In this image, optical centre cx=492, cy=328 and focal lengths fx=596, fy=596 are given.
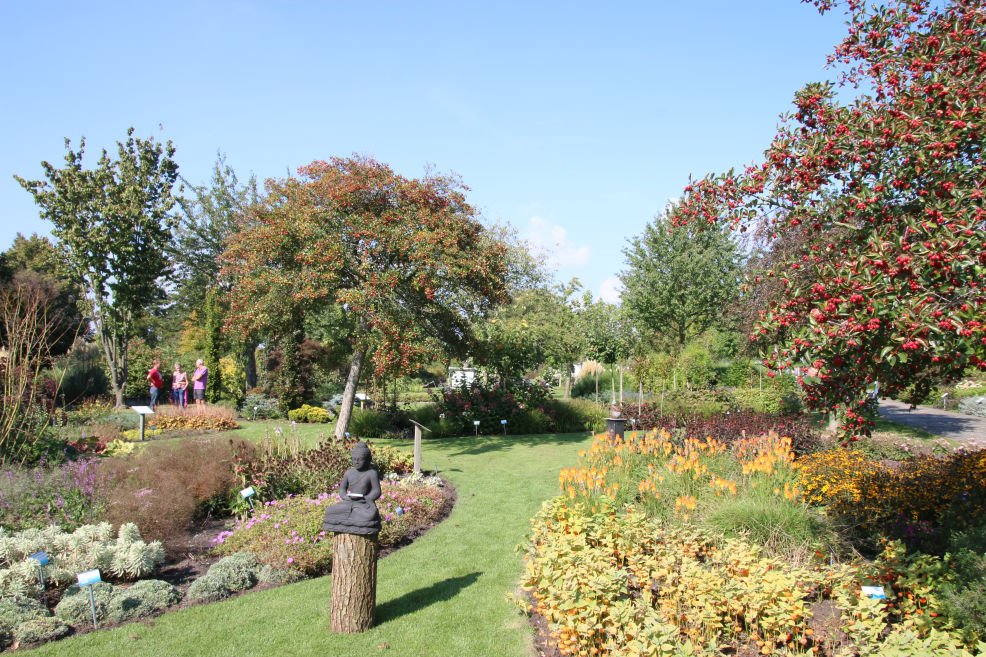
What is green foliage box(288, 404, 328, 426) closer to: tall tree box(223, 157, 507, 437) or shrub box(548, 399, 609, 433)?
tall tree box(223, 157, 507, 437)

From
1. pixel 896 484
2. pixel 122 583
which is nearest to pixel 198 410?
pixel 122 583

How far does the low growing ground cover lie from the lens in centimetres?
369

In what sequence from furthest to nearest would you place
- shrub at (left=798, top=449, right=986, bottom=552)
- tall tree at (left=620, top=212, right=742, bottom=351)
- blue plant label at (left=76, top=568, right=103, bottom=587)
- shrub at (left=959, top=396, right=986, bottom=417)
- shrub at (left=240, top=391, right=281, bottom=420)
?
tall tree at (left=620, top=212, right=742, bottom=351), shrub at (left=959, top=396, right=986, bottom=417), shrub at (left=240, top=391, right=281, bottom=420), shrub at (left=798, top=449, right=986, bottom=552), blue plant label at (left=76, top=568, right=103, bottom=587)

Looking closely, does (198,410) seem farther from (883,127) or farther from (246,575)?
(883,127)

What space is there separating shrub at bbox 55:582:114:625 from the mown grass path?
0.84 ft

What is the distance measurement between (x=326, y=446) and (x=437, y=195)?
19.2 feet

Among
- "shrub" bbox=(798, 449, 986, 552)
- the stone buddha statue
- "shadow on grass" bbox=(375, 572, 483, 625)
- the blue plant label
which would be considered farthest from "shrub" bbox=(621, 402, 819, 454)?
the blue plant label

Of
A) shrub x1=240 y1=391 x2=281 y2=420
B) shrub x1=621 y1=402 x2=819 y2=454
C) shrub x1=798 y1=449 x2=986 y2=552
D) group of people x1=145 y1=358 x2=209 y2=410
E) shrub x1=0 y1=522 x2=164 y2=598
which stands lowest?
shrub x1=0 y1=522 x2=164 y2=598

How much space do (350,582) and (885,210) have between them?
4564 millimetres

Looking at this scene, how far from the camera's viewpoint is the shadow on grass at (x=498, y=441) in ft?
42.1

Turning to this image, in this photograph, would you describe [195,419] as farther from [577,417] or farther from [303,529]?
[303,529]

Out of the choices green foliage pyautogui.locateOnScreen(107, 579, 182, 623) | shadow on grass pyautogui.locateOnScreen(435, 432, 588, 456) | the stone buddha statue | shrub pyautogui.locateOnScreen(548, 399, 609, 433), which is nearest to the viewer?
the stone buddha statue

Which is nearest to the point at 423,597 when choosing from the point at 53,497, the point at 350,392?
the point at 53,497

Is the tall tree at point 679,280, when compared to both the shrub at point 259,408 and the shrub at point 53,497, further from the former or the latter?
the shrub at point 53,497
